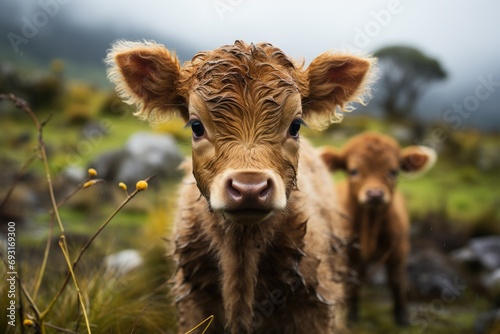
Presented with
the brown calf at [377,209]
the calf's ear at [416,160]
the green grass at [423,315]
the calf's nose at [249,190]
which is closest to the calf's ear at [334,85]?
the calf's nose at [249,190]

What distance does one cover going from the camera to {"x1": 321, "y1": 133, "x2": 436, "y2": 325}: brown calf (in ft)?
22.3

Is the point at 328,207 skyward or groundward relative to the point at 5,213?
skyward

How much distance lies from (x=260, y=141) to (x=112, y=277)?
10.8 feet

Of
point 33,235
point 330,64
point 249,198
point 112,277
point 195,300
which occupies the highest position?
point 330,64

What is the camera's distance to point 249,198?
102 inches

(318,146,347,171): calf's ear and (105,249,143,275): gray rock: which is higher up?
(318,146,347,171): calf's ear

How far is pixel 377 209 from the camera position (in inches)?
269

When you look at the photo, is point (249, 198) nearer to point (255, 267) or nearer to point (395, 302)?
point (255, 267)

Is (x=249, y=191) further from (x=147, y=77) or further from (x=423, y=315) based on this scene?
(x=423, y=315)

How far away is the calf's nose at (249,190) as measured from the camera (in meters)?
2.58

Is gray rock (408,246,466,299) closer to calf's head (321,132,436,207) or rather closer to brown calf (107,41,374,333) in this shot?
calf's head (321,132,436,207)

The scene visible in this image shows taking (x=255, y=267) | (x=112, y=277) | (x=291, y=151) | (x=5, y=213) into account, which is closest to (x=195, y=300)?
(x=255, y=267)

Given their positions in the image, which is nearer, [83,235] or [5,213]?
[83,235]

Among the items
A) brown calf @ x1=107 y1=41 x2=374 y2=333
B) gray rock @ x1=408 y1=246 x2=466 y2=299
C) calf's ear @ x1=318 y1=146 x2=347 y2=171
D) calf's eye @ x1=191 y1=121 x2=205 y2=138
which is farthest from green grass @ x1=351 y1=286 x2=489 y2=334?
calf's eye @ x1=191 y1=121 x2=205 y2=138
